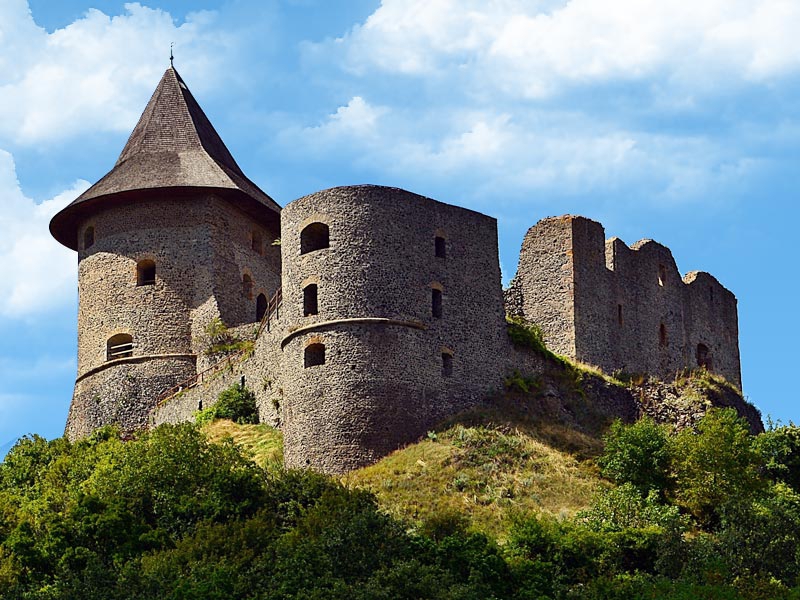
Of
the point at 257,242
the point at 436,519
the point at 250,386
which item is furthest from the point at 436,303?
the point at 257,242

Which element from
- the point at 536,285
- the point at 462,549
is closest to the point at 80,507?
the point at 462,549

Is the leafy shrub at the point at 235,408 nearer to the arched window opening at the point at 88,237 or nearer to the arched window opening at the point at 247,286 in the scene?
the arched window opening at the point at 247,286

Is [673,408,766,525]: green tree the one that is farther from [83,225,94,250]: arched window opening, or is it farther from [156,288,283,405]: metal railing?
[83,225,94,250]: arched window opening

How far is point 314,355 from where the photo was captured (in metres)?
51.2

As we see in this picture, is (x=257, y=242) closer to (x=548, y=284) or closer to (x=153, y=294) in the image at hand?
(x=153, y=294)

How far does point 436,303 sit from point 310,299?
3.62 metres

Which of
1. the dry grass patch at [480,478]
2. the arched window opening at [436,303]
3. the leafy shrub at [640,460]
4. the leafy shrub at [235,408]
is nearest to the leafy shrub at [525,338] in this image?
the arched window opening at [436,303]

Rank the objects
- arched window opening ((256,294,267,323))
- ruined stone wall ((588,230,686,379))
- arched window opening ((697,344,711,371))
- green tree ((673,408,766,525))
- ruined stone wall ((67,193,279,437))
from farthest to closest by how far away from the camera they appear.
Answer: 1. arched window opening ((256,294,267,323))
2. arched window opening ((697,344,711,371))
3. ruined stone wall ((67,193,279,437))
4. ruined stone wall ((588,230,686,379))
5. green tree ((673,408,766,525))

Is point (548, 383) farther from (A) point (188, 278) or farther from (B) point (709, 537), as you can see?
(A) point (188, 278)

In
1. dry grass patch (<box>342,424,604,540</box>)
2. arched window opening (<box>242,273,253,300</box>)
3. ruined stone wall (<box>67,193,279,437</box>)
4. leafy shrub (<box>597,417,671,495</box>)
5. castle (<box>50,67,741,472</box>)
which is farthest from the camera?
arched window opening (<box>242,273,253,300</box>)

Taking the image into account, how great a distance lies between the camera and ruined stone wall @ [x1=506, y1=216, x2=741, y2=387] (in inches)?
2267

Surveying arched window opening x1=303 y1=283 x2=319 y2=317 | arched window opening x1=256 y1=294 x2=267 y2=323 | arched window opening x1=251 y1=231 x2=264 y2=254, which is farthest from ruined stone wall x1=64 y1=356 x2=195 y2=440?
arched window opening x1=303 y1=283 x2=319 y2=317

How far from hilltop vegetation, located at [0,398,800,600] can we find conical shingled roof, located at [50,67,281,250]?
13.0m

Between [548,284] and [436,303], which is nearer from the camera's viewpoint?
[436,303]
